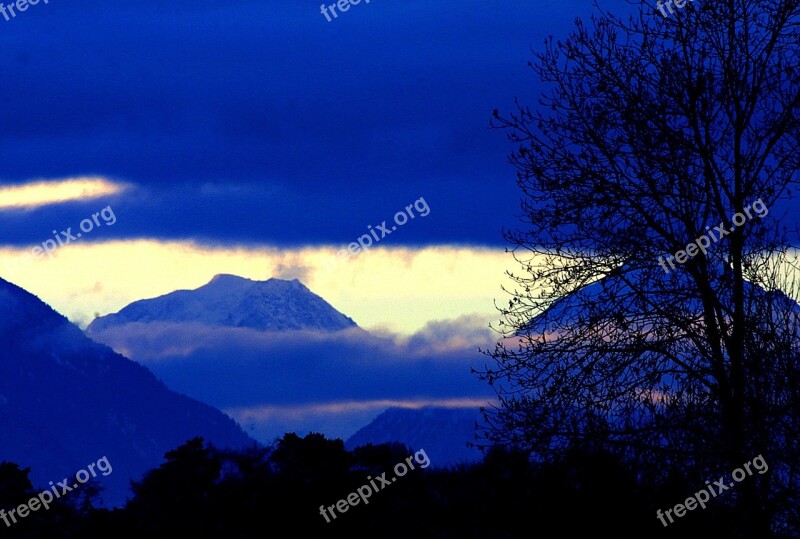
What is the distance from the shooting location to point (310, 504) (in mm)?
51844

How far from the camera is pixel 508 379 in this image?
69.8ft

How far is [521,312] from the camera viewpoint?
21484 millimetres

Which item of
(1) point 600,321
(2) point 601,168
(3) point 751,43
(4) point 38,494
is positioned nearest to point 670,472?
(1) point 600,321

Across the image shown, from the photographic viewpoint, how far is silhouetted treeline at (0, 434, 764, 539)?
40.8 m

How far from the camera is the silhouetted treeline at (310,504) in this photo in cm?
4078

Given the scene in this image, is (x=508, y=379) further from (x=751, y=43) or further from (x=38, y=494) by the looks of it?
(x=38, y=494)

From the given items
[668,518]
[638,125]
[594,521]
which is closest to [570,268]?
[638,125]

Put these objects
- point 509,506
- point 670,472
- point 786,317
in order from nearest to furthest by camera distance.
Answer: point 670,472
point 786,317
point 509,506

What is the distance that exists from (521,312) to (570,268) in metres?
1.04

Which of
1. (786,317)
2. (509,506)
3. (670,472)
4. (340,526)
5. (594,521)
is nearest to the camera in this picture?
(670,472)

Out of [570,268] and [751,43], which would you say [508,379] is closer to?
[570,268]

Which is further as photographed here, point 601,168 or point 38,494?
point 38,494

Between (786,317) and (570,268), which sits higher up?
(570,268)

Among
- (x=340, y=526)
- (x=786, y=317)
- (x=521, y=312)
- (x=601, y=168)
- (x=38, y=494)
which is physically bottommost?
(x=786, y=317)
